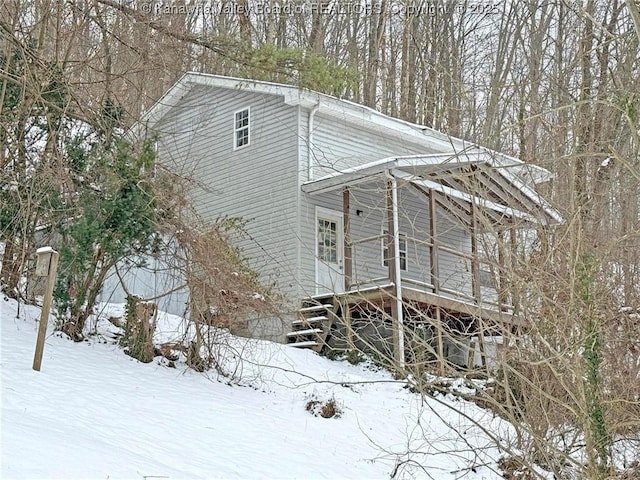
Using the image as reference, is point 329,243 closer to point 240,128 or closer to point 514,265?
point 240,128

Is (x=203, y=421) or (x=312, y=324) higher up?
(x=312, y=324)

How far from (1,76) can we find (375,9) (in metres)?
19.7

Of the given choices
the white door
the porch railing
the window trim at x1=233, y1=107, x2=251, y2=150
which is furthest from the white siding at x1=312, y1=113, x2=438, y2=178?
the porch railing

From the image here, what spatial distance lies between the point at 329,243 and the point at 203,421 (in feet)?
28.1

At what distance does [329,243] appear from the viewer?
18047 millimetres

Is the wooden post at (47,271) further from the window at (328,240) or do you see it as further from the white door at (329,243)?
the window at (328,240)

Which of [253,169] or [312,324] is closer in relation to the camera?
[312,324]

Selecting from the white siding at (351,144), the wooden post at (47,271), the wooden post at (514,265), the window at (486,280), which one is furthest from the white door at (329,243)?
the wooden post at (47,271)

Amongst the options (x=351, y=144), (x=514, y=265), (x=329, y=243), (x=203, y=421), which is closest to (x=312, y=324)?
(x=329, y=243)

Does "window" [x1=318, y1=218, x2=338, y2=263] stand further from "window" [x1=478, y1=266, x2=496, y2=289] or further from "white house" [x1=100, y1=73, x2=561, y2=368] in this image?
"window" [x1=478, y1=266, x2=496, y2=289]

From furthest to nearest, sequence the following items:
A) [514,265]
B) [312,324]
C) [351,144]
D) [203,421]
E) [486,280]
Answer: [351,144]
[312,324]
[486,280]
[203,421]
[514,265]

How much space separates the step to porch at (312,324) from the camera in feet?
50.6

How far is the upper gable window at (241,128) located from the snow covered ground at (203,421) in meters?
5.93

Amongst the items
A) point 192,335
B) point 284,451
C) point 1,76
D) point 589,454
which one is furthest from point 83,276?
point 589,454
